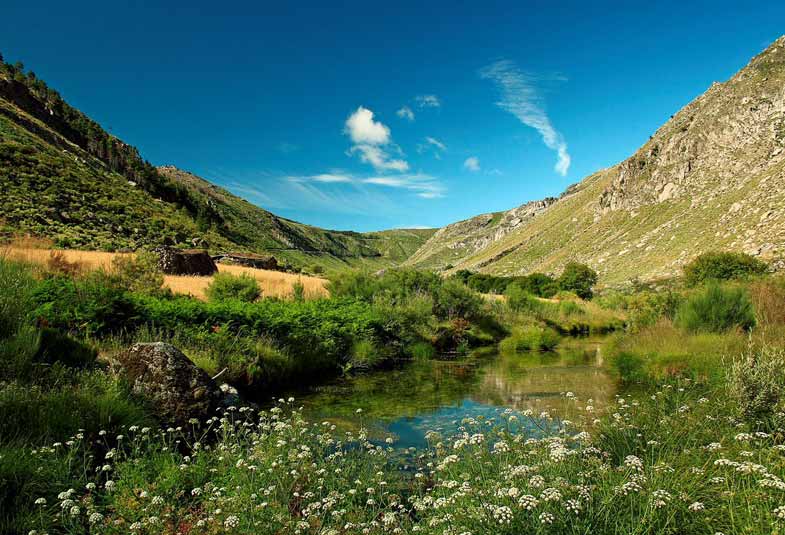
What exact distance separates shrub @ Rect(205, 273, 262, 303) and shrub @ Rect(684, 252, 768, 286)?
37.8m

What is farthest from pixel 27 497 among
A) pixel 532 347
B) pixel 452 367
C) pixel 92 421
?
pixel 532 347

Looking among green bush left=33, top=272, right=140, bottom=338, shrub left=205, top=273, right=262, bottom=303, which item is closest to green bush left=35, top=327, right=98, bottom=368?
green bush left=33, top=272, right=140, bottom=338

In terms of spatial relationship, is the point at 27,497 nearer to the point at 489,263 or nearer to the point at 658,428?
the point at 658,428

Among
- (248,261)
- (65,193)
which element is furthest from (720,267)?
(65,193)

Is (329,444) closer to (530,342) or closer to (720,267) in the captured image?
(530,342)

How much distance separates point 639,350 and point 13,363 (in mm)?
17203

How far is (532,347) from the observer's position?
26859 millimetres

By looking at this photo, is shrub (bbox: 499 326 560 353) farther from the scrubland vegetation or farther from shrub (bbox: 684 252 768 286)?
shrub (bbox: 684 252 768 286)

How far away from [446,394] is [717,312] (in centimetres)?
1080

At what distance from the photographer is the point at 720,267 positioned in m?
41.3

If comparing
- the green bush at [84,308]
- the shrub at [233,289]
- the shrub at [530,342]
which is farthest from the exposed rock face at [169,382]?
the shrub at [530,342]

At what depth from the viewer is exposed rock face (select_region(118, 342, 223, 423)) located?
324 inches

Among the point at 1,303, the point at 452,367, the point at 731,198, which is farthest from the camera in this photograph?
the point at 731,198

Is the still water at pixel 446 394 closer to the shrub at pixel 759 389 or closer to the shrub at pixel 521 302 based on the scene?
the shrub at pixel 759 389
